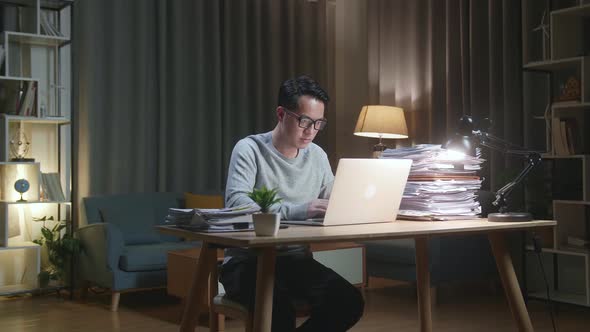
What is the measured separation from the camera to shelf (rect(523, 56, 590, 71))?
161 inches

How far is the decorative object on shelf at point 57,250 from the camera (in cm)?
479

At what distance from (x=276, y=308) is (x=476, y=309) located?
2.40m

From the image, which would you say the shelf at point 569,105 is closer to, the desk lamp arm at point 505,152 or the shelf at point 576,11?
the shelf at point 576,11

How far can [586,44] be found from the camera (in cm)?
448

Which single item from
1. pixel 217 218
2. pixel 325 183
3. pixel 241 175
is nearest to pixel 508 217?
pixel 325 183

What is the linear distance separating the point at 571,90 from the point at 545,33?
17.7 inches

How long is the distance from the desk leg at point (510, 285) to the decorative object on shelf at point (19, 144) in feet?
11.7

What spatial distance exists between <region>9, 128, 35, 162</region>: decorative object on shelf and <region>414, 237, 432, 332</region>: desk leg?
3.29m

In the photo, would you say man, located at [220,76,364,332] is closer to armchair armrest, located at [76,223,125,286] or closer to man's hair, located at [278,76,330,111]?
man's hair, located at [278,76,330,111]

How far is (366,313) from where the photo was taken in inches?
164

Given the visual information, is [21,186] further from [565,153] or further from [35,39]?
[565,153]

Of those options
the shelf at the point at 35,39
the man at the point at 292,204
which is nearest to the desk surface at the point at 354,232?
the man at the point at 292,204

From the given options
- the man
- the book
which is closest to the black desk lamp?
the man

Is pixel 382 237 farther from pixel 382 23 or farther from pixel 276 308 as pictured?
pixel 382 23
